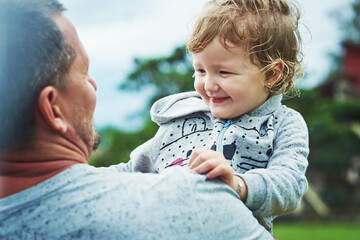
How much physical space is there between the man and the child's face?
515 millimetres

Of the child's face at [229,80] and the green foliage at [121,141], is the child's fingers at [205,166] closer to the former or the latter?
the child's face at [229,80]

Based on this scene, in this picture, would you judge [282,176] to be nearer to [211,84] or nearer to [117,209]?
[211,84]

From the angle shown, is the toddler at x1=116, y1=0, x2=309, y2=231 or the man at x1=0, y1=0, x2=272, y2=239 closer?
the man at x1=0, y1=0, x2=272, y2=239

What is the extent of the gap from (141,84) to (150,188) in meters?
18.6

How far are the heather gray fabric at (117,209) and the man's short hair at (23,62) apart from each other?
154 mm

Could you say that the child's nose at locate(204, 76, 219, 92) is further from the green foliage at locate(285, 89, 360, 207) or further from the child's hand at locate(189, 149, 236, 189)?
the green foliage at locate(285, 89, 360, 207)

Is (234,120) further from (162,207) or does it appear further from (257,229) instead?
(162,207)

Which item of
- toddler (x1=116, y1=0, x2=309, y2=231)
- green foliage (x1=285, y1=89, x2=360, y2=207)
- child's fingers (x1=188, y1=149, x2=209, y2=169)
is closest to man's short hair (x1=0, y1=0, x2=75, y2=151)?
child's fingers (x1=188, y1=149, x2=209, y2=169)

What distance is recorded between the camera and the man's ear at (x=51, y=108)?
123 centimetres

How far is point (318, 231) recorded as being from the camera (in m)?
15.6

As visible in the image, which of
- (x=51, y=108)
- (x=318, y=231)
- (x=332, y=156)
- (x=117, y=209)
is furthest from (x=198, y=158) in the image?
(x=332, y=156)

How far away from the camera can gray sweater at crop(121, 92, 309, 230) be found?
5.19 ft

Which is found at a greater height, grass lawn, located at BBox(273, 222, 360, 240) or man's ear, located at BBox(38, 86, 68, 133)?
man's ear, located at BBox(38, 86, 68, 133)

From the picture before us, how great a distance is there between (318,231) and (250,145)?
48.2ft
